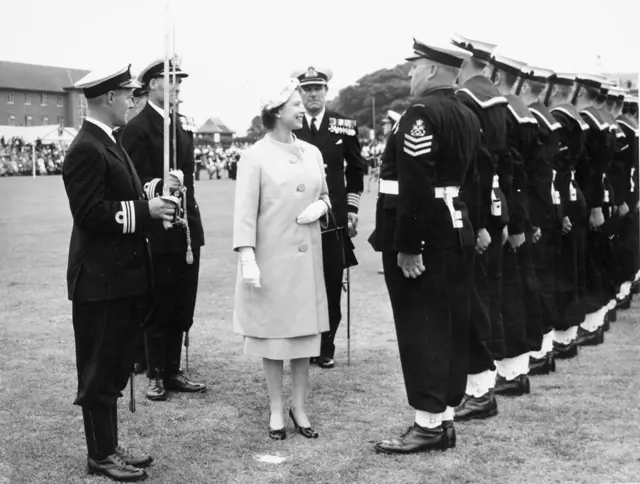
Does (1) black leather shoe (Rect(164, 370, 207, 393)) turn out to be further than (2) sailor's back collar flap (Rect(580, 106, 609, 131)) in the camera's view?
No

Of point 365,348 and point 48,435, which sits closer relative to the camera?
point 48,435

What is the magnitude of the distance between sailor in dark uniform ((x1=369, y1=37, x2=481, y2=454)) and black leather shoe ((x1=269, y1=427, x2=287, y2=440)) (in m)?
0.60

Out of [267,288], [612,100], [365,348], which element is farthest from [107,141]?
[612,100]

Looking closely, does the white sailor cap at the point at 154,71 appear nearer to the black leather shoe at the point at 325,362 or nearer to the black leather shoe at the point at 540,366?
the black leather shoe at the point at 325,362

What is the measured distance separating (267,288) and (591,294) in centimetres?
421

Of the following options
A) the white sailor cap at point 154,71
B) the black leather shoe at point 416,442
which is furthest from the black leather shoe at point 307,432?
the white sailor cap at point 154,71

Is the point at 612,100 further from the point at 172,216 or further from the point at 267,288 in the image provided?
the point at 172,216

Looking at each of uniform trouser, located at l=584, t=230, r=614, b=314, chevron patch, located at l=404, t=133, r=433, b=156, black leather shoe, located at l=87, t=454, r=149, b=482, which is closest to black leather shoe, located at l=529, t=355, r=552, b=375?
uniform trouser, located at l=584, t=230, r=614, b=314

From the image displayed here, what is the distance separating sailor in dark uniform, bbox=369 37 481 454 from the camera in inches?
201

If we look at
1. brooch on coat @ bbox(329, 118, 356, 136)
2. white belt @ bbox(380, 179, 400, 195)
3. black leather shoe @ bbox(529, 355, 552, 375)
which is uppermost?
brooch on coat @ bbox(329, 118, 356, 136)

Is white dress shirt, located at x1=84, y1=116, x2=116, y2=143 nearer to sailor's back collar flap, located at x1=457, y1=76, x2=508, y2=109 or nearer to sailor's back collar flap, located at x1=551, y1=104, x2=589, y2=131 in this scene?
sailor's back collar flap, located at x1=457, y1=76, x2=508, y2=109

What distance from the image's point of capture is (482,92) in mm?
6023

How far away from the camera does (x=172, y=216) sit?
494 cm

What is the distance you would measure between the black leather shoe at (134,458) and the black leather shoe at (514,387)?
2.56m
